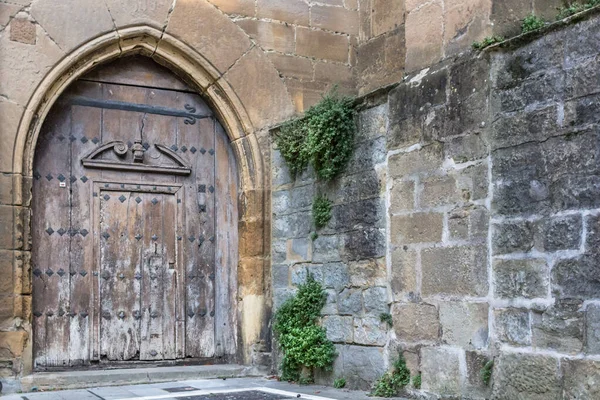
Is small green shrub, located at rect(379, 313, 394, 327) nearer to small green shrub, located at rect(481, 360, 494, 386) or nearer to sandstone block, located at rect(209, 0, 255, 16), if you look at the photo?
small green shrub, located at rect(481, 360, 494, 386)

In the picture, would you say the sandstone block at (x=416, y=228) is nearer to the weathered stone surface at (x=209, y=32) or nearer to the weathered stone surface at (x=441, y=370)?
the weathered stone surface at (x=441, y=370)

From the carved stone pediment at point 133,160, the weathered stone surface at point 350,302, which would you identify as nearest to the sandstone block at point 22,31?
the carved stone pediment at point 133,160

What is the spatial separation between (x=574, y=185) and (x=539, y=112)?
43cm

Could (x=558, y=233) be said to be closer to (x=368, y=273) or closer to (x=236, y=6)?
(x=368, y=273)

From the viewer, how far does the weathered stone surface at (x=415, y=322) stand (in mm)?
Result: 4168

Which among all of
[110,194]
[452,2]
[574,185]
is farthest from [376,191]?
[110,194]

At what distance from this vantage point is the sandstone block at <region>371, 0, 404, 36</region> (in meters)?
6.29

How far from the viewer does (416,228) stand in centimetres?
432

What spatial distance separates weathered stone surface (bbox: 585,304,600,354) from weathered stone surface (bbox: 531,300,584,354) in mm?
32

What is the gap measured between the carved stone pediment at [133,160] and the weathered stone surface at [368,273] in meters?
1.87

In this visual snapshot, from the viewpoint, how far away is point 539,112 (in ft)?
11.6

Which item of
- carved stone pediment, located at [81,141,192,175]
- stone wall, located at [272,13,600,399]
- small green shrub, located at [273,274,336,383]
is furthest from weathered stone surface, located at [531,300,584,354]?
carved stone pediment, located at [81,141,192,175]

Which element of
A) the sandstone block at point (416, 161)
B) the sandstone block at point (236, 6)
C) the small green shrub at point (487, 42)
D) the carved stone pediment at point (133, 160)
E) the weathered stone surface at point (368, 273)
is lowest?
the weathered stone surface at point (368, 273)

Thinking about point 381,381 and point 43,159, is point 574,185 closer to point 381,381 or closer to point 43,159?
point 381,381
